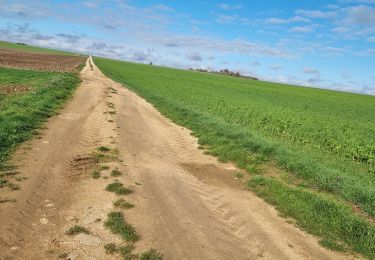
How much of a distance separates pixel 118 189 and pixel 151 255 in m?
3.09

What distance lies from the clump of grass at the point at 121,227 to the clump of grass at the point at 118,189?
1.27m

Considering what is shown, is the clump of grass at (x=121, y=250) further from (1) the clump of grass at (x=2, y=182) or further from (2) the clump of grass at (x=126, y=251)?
(1) the clump of grass at (x=2, y=182)

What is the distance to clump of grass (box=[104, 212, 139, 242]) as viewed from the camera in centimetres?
716

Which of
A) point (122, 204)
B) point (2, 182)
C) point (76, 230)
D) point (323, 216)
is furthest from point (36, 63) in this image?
point (323, 216)

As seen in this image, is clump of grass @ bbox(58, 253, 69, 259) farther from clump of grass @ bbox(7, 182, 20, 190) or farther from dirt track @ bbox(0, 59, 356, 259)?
clump of grass @ bbox(7, 182, 20, 190)

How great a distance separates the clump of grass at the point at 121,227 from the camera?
7.16 meters

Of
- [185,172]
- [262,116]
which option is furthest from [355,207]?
[262,116]

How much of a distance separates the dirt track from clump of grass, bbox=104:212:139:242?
0.47 ft

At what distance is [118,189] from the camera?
9.41 meters

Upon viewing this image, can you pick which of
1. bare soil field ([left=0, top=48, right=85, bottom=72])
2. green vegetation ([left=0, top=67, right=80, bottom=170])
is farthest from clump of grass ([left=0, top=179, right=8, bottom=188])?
bare soil field ([left=0, top=48, right=85, bottom=72])

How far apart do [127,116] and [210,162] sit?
8049 mm

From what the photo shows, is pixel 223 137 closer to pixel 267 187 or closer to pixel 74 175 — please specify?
pixel 267 187

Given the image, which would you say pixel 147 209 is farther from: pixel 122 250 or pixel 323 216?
pixel 323 216

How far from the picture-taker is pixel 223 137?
16922 mm
